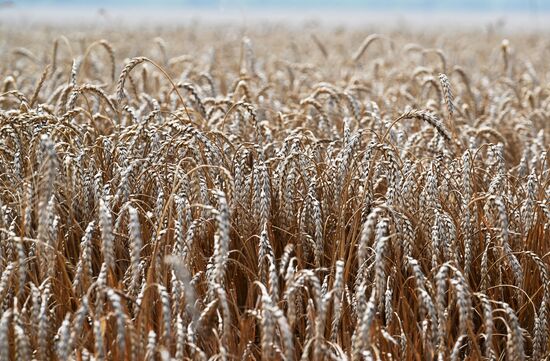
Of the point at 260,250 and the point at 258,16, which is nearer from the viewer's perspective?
the point at 260,250

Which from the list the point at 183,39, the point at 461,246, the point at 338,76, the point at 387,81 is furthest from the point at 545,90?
the point at 183,39

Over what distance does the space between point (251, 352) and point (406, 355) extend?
41 centimetres

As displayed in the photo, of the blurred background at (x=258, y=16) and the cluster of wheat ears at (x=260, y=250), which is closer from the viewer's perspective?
the cluster of wheat ears at (x=260, y=250)

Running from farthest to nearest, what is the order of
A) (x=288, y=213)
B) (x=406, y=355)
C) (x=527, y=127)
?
(x=527, y=127) < (x=288, y=213) < (x=406, y=355)

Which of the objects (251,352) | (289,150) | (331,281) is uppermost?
(289,150)

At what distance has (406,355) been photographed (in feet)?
6.49

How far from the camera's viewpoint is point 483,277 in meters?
2.18

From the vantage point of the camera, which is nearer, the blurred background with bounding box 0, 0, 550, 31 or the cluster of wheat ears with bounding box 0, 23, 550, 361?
the cluster of wheat ears with bounding box 0, 23, 550, 361

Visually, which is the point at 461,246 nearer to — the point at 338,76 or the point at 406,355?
the point at 406,355

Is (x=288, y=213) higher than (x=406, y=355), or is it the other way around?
(x=288, y=213)

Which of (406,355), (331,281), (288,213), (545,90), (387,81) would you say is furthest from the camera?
(387,81)

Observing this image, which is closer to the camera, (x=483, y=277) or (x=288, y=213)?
(x=483, y=277)

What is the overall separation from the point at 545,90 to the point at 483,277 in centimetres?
318

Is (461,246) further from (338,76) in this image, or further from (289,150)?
(338,76)
